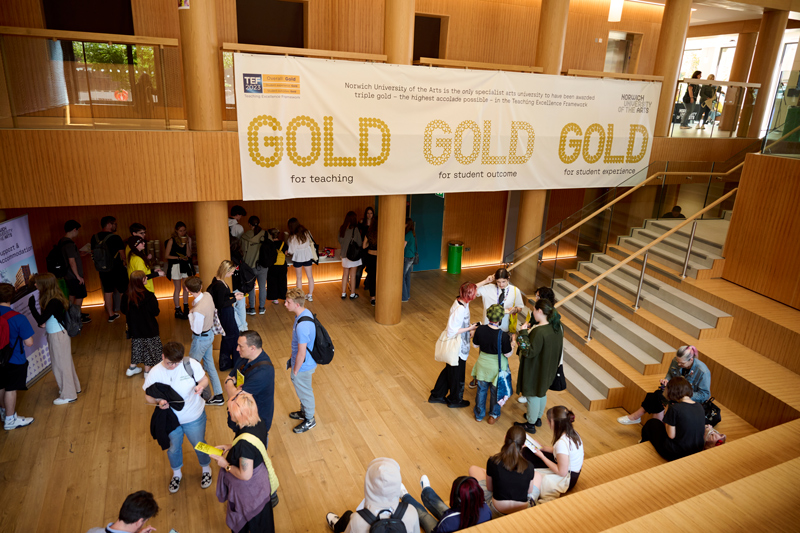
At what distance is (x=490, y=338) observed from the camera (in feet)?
18.0

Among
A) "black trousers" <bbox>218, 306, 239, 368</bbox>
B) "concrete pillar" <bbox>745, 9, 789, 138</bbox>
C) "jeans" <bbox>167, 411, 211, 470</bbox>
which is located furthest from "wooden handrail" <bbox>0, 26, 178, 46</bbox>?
"concrete pillar" <bbox>745, 9, 789, 138</bbox>

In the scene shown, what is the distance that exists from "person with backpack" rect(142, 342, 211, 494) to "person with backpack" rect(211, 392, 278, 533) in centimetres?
91

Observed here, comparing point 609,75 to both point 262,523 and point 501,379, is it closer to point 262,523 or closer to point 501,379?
point 501,379

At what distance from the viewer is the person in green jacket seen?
5.32 meters

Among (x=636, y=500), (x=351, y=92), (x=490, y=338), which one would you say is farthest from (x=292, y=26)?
(x=636, y=500)

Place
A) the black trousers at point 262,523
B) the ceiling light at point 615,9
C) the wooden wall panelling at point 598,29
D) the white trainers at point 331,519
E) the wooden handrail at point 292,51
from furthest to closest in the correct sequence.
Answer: the wooden wall panelling at point 598,29 < the ceiling light at point 615,9 < the wooden handrail at point 292,51 < the white trainers at point 331,519 < the black trousers at point 262,523

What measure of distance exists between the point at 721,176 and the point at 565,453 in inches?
273

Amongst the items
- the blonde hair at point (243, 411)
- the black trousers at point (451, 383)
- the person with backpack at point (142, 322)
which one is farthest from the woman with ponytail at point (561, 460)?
the person with backpack at point (142, 322)

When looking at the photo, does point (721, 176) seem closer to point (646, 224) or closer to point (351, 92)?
point (646, 224)

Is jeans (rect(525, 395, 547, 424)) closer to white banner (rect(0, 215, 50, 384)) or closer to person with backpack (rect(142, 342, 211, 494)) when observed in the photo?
person with backpack (rect(142, 342, 211, 494))

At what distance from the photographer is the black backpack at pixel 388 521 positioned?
3059 mm

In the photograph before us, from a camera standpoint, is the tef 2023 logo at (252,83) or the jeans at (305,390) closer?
the jeans at (305,390)

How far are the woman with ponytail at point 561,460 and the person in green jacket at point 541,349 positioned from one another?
1.00m

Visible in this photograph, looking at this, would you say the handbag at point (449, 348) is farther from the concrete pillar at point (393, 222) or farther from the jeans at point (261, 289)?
the jeans at point (261, 289)
